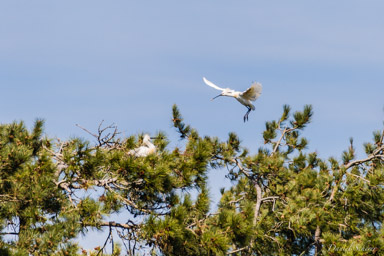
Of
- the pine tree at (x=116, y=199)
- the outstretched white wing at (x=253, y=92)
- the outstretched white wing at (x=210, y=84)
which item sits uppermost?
the outstretched white wing at (x=210, y=84)

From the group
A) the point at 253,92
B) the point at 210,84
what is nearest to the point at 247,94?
the point at 253,92

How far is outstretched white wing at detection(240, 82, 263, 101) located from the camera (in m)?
8.89

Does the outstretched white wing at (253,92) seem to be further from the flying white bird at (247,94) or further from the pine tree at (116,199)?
the pine tree at (116,199)

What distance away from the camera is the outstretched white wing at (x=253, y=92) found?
8.89m

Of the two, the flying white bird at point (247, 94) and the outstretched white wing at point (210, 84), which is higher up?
the outstretched white wing at point (210, 84)

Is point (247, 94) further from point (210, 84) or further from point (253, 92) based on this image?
point (210, 84)

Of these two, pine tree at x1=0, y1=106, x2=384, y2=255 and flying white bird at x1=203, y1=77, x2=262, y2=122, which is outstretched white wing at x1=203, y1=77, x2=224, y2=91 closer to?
flying white bird at x1=203, y1=77, x2=262, y2=122

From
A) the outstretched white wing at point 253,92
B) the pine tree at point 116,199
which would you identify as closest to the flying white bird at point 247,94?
the outstretched white wing at point 253,92

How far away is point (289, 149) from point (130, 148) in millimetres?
4996

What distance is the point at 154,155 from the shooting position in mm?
5551

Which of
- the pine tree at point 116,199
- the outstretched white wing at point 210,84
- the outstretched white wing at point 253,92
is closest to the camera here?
the pine tree at point 116,199

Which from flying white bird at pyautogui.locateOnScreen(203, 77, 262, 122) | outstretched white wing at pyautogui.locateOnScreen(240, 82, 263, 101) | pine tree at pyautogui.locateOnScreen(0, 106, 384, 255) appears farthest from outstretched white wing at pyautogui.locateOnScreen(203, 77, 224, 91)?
pine tree at pyautogui.locateOnScreen(0, 106, 384, 255)

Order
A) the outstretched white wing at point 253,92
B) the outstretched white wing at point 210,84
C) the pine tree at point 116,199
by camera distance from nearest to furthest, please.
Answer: the pine tree at point 116,199 → the outstretched white wing at point 253,92 → the outstretched white wing at point 210,84

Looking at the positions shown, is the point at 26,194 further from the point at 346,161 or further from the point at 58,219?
the point at 346,161
